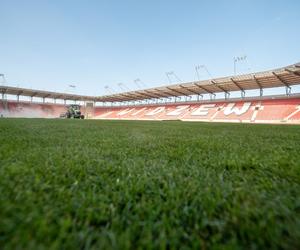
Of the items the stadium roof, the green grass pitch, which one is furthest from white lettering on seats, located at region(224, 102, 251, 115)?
the green grass pitch

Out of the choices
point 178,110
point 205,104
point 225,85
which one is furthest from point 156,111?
point 225,85

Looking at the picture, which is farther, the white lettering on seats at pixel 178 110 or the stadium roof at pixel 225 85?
the white lettering on seats at pixel 178 110

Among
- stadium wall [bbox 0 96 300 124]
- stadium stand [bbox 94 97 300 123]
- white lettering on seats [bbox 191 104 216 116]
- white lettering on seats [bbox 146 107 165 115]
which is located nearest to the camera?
stadium stand [bbox 94 97 300 123]

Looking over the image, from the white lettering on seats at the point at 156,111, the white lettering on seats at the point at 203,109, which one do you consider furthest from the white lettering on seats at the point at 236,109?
the white lettering on seats at the point at 156,111

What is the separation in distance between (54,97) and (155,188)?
40950 mm

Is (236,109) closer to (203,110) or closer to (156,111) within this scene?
(203,110)

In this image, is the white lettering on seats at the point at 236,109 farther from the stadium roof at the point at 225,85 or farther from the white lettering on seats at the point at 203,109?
the white lettering on seats at the point at 203,109

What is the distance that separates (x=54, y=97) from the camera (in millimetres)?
36688

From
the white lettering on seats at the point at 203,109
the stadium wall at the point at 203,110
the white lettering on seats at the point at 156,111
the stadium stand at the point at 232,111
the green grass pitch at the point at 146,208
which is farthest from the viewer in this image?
the white lettering on seats at the point at 156,111

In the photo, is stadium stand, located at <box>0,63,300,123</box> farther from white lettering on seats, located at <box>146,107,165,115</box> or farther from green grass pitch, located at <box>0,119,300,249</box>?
green grass pitch, located at <box>0,119,300,249</box>

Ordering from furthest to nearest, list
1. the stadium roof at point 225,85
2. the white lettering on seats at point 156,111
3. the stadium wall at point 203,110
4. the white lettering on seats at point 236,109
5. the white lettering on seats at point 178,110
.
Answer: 1. the white lettering on seats at point 156,111
2. the white lettering on seats at point 178,110
3. the white lettering on seats at point 236,109
4. the stadium wall at point 203,110
5. the stadium roof at point 225,85

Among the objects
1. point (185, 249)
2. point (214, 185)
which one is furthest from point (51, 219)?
point (214, 185)

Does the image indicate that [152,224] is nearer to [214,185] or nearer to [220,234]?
[220,234]

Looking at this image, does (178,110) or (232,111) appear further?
(178,110)
